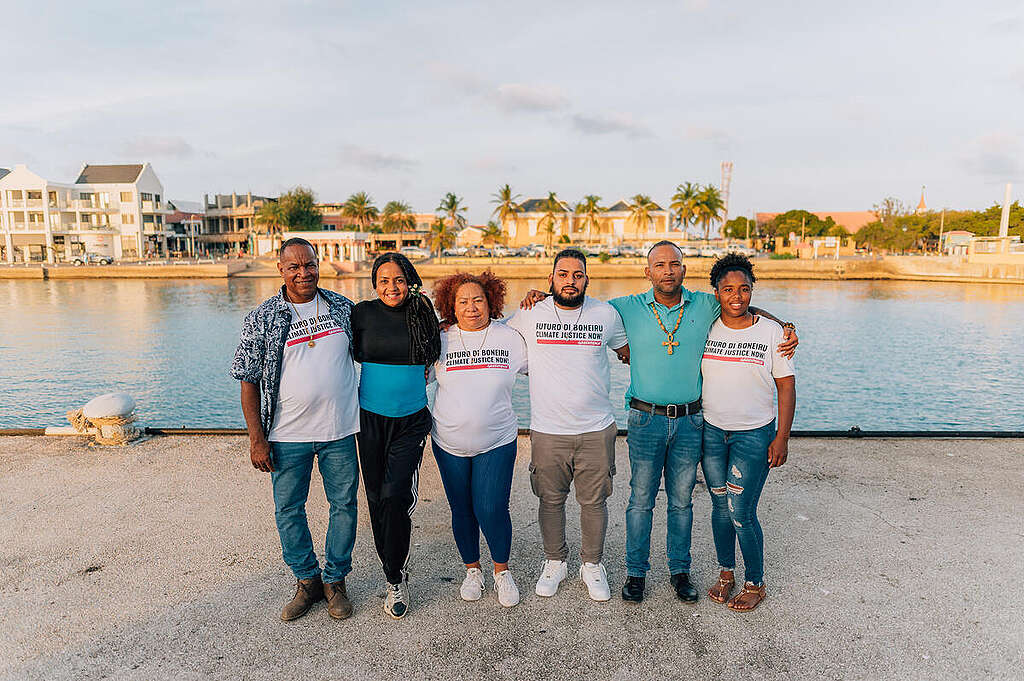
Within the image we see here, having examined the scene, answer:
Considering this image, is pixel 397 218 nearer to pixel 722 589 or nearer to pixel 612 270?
pixel 612 270

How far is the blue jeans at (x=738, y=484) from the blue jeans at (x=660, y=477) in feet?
0.40

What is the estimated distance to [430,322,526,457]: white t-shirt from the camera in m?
3.63

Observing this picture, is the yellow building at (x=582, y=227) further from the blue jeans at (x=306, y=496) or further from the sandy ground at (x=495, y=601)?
the blue jeans at (x=306, y=496)

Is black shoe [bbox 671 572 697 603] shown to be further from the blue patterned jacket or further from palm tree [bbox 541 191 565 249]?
palm tree [bbox 541 191 565 249]

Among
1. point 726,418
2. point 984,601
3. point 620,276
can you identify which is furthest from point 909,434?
point 620,276

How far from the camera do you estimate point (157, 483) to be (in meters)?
5.56

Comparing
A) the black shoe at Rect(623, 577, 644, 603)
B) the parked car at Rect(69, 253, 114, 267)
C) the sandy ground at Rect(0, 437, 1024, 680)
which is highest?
the parked car at Rect(69, 253, 114, 267)

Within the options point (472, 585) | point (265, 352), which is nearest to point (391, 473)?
point (472, 585)

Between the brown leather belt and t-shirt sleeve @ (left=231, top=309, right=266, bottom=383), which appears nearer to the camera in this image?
t-shirt sleeve @ (left=231, top=309, right=266, bottom=383)

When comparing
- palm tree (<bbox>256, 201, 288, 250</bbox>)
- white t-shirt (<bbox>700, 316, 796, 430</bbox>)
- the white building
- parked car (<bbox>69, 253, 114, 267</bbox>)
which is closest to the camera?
white t-shirt (<bbox>700, 316, 796, 430</bbox>)

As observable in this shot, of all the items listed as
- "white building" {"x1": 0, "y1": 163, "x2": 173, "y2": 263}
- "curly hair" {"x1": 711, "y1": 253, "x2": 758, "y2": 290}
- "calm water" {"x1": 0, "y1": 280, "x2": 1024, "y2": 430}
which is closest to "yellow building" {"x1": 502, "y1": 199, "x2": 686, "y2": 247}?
"calm water" {"x1": 0, "y1": 280, "x2": 1024, "y2": 430}

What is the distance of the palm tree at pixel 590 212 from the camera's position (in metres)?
91.0

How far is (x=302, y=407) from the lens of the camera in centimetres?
355

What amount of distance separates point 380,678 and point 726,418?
2.28 m
